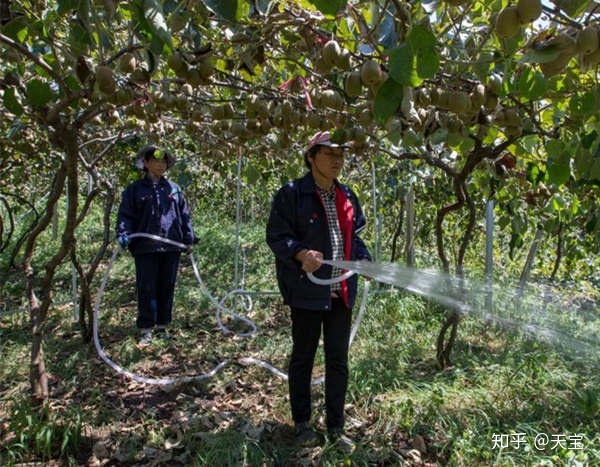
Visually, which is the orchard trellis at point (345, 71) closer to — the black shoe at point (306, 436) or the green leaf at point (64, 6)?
the green leaf at point (64, 6)

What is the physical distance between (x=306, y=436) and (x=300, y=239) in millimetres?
840

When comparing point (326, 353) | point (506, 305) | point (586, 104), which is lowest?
point (326, 353)

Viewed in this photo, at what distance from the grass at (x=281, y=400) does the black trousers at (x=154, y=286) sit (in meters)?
0.19

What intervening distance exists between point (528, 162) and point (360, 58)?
155 cm

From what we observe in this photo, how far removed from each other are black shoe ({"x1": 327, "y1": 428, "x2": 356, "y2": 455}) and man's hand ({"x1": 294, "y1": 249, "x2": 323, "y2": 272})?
76 cm

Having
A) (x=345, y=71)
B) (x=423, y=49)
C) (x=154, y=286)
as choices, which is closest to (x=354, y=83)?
(x=345, y=71)

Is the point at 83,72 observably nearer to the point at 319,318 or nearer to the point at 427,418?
the point at 319,318

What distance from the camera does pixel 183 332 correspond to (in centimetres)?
365

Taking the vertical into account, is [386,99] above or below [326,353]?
above

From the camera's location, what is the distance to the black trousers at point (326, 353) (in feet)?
6.48

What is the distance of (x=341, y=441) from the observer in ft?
6.70

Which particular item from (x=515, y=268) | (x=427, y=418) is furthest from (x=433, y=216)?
(x=427, y=418)

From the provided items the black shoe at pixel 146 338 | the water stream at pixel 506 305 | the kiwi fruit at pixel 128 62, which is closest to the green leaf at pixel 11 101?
the kiwi fruit at pixel 128 62

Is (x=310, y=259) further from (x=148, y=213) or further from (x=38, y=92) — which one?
(x=148, y=213)
